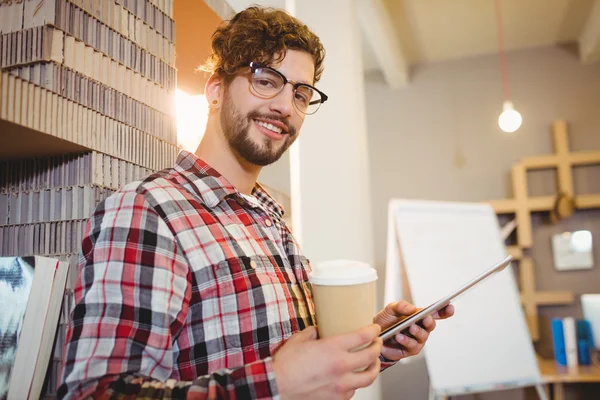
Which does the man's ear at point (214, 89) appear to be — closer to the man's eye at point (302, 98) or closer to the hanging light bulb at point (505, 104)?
the man's eye at point (302, 98)

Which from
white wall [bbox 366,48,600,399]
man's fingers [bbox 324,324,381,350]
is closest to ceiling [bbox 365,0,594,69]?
white wall [bbox 366,48,600,399]

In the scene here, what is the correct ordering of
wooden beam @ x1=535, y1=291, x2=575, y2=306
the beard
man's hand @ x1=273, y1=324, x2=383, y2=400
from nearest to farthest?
1. man's hand @ x1=273, y1=324, x2=383, y2=400
2. the beard
3. wooden beam @ x1=535, y1=291, x2=575, y2=306

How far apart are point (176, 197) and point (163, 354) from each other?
0.92 feet

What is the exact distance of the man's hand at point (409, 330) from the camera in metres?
1.02

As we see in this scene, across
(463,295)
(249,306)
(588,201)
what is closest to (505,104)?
(588,201)

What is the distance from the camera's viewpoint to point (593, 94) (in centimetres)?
396

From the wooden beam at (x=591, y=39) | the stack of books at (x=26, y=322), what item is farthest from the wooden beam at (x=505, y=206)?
the stack of books at (x=26, y=322)

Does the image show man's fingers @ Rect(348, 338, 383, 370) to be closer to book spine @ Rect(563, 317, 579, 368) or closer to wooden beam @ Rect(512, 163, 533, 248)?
book spine @ Rect(563, 317, 579, 368)

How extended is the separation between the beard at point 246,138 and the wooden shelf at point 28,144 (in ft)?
1.02

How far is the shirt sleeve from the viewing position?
69 centimetres

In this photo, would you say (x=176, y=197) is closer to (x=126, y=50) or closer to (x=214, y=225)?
(x=214, y=225)

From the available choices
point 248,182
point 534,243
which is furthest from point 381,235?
point 248,182

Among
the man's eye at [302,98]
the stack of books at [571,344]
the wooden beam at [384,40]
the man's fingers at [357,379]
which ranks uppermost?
the wooden beam at [384,40]

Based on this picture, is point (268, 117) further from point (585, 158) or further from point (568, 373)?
point (585, 158)
